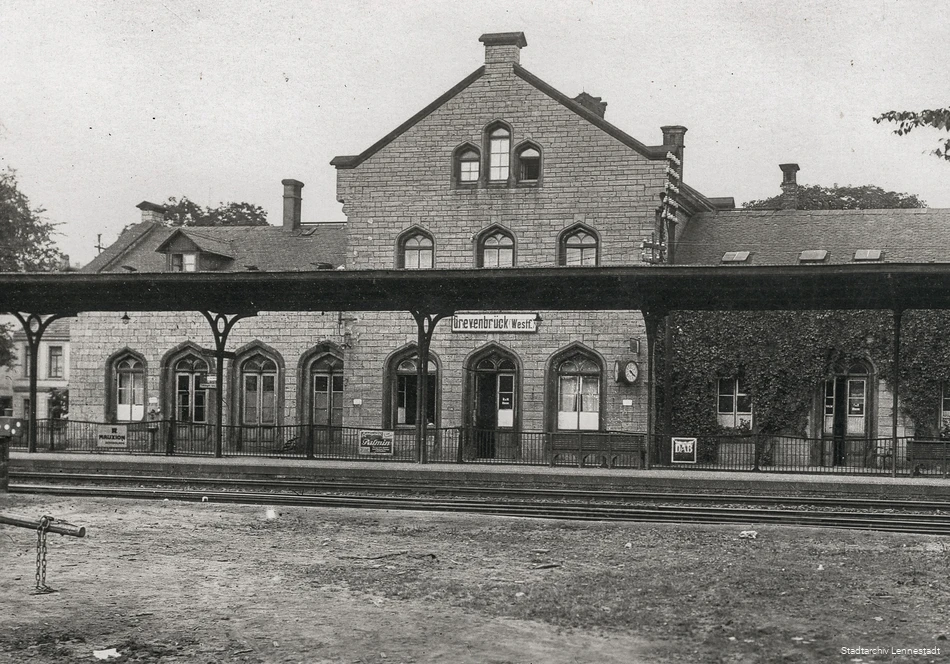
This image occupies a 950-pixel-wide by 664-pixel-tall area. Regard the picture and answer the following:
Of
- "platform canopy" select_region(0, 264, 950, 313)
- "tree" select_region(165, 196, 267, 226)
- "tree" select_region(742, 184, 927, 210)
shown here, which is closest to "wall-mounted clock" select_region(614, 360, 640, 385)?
"platform canopy" select_region(0, 264, 950, 313)

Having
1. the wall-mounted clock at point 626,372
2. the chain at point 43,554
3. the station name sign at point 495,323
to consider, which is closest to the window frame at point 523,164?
the station name sign at point 495,323

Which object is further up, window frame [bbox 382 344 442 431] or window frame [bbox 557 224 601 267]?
window frame [bbox 557 224 601 267]

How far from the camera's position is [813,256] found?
26.2 m

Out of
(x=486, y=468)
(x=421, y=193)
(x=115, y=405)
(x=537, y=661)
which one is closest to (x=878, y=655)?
(x=537, y=661)

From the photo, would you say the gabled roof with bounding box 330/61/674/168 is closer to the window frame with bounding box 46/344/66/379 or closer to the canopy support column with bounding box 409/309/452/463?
the canopy support column with bounding box 409/309/452/463

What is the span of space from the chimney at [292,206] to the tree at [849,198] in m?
19.8

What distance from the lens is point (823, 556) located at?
1176 centimetres

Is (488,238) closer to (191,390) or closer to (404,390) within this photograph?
(404,390)

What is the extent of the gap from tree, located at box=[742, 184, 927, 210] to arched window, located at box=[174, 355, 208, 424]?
23777mm

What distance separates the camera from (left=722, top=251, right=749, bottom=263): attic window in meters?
26.7

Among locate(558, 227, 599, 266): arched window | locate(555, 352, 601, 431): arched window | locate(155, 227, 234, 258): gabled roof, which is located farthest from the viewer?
locate(155, 227, 234, 258): gabled roof

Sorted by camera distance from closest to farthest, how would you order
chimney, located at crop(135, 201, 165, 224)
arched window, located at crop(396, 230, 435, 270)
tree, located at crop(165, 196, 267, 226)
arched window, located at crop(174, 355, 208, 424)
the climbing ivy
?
the climbing ivy
arched window, located at crop(396, 230, 435, 270)
arched window, located at crop(174, 355, 208, 424)
chimney, located at crop(135, 201, 165, 224)
tree, located at crop(165, 196, 267, 226)

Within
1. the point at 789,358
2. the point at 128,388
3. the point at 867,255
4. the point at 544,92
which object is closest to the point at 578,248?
the point at 544,92

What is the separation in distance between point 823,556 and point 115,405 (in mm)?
22796
